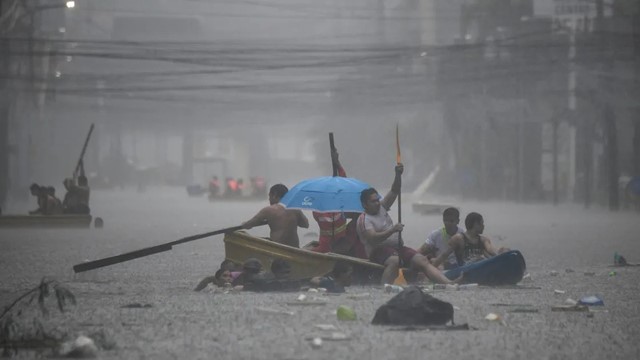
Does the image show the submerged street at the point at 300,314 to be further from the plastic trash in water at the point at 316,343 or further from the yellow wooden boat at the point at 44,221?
the yellow wooden boat at the point at 44,221

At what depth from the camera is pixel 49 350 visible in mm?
8789

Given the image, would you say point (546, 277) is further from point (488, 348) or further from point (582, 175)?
point (582, 175)

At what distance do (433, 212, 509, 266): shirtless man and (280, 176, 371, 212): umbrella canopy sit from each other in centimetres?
142

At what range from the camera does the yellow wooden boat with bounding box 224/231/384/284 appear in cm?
1347

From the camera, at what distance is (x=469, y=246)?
14.0m

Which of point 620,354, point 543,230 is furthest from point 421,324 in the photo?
point 543,230

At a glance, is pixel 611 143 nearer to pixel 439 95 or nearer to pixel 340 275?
pixel 439 95

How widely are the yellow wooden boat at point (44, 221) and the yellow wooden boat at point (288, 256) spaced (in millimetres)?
16586

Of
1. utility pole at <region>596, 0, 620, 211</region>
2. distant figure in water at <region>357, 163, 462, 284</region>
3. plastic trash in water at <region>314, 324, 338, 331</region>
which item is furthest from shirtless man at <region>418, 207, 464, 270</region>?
utility pole at <region>596, 0, 620, 211</region>

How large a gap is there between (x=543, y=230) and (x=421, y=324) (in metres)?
20.2

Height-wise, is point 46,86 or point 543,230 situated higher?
point 46,86

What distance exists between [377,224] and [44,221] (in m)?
17.3

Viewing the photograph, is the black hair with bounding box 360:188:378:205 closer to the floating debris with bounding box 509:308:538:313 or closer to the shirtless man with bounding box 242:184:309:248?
the shirtless man with bounding box 242:184:309:248

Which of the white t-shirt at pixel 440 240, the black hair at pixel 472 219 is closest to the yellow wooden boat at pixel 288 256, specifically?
the white t-shirt at pixel 440 240
